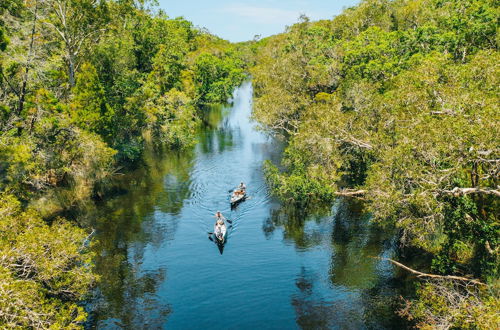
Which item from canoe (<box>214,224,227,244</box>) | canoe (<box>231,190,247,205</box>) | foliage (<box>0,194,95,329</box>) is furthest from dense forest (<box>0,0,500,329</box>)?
canoe (<box>214,224,227,244</box>)

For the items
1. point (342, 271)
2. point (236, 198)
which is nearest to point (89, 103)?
point (236, 198)

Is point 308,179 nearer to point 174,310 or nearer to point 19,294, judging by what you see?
point 174,310

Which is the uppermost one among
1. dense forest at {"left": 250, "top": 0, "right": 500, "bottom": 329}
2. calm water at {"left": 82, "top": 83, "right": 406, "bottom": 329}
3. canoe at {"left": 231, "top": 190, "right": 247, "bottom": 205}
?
dense forest at {"left": 250, "top": 0, "right": 500, "bottom": 329}

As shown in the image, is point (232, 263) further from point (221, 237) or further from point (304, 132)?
point (304, 132)

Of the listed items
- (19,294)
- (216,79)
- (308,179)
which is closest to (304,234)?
(308,179)

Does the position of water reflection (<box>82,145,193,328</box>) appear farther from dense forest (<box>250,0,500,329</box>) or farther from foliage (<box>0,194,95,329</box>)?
dense forest (<box>250,0,500,329</box>)

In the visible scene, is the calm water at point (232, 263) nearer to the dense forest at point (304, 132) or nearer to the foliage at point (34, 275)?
the dense forest at point (304, 132)
